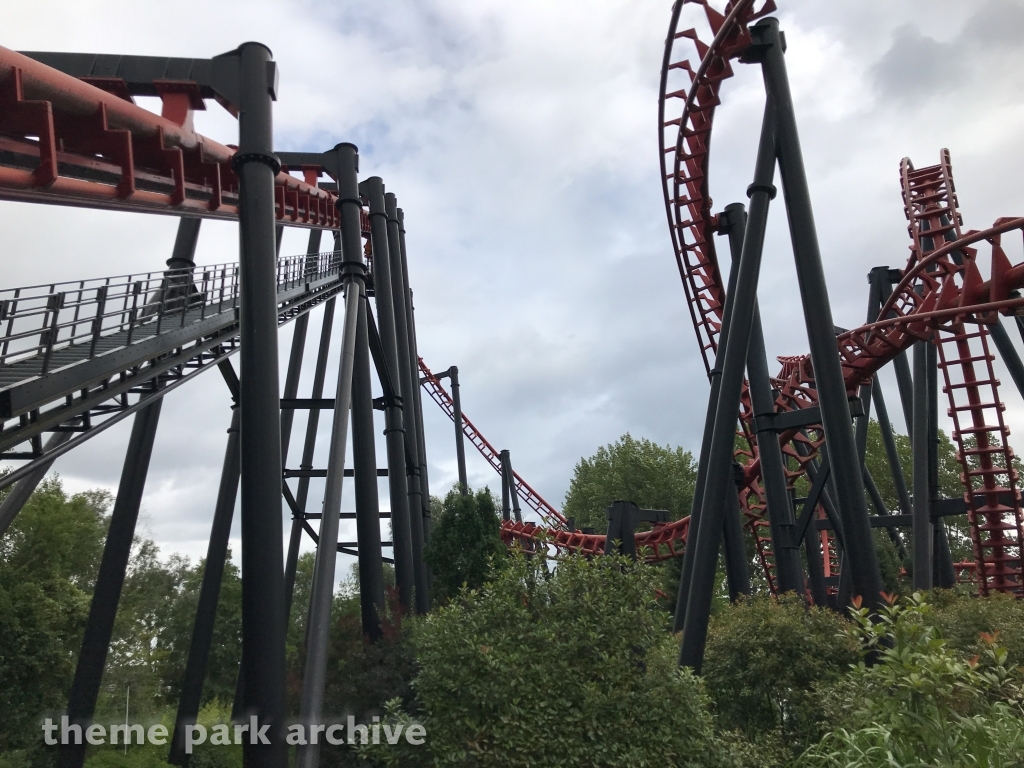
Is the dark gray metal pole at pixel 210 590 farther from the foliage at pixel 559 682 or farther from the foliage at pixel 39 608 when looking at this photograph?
the foliage at pixel 559 682

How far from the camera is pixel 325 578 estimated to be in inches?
301

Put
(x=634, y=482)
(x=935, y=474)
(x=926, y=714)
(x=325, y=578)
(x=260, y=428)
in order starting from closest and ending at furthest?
1. (x=926, y=714)
2. (x=260, y=428)
3. (x=325, y=578)
4. (x=935, y=474)
5. (x=634, y=482)

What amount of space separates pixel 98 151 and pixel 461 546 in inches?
280

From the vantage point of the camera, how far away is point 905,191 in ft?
52.2

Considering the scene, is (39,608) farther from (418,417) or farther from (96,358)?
(96,358)

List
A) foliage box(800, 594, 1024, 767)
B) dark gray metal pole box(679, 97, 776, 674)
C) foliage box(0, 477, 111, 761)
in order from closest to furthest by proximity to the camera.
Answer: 1. foliage box(800, 594, 1024, 767)
2. dark gray metal pole box(679, 97, 776, 674)
3. foliage box(0, 477, 111, 761)

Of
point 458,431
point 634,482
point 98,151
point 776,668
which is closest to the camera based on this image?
point 776,668

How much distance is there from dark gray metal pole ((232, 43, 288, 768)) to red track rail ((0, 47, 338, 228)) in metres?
1.33

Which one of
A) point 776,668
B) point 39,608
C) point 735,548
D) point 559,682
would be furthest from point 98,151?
point 39,608

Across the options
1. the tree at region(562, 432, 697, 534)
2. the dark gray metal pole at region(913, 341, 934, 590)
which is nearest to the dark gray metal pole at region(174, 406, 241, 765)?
the dark gray metal pole at region(913, 341, 934, 590)

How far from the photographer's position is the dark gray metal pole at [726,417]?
8.00 meters

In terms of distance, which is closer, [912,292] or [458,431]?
[912,292]

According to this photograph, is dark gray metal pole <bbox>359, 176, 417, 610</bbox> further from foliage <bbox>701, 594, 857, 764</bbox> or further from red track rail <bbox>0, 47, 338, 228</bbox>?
foliage <bbox>701, 594, 857, 764</bbox>

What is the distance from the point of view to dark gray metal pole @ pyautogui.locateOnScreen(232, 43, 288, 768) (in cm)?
548
